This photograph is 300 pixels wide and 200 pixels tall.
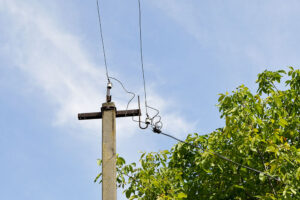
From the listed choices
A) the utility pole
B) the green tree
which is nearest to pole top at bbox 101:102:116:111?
the utility pole

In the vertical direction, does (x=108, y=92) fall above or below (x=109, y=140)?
above

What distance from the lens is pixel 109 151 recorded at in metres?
8.83

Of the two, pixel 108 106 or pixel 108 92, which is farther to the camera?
pixel 108 92

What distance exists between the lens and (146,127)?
10.1 metres

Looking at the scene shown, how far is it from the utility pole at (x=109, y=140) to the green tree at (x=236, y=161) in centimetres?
217

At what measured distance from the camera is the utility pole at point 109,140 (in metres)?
8.46

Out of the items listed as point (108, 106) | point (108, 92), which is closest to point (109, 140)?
point (108, 106)

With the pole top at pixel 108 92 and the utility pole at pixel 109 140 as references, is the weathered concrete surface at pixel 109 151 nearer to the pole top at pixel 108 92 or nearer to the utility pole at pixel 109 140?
the utility pole at pixel 109 140

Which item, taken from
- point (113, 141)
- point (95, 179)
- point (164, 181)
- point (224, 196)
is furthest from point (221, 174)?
point (113, 141)

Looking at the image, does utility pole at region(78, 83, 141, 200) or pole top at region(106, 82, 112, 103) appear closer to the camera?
utility pole at region(78, 83, 141, 200)

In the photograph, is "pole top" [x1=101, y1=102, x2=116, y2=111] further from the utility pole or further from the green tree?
Result: the green tree

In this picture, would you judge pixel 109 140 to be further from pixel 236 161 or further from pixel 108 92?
pixel 236 161

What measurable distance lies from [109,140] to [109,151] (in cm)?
23

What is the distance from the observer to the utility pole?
8.46 m
